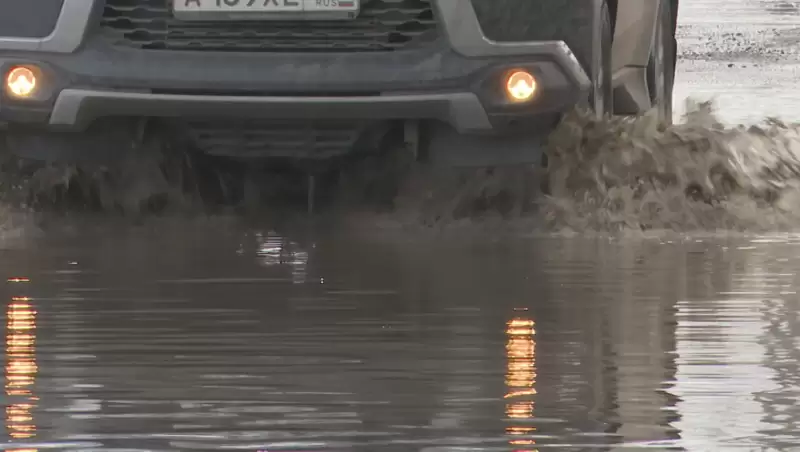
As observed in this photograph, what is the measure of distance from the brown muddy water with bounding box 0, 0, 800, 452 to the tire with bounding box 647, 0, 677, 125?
1.98 ft

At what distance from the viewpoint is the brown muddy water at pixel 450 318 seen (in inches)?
160

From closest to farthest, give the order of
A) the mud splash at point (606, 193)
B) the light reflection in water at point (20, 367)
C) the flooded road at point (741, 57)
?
the light reflection in water at point (20, 367) < the mud splash at point (606, 193) < the flooded road at point (741, 57)

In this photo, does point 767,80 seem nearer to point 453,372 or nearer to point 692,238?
point 692,238

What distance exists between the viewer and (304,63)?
7301mm

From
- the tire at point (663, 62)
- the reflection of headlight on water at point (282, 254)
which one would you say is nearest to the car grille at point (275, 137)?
the reflection of headlight on water at point (282, 254)

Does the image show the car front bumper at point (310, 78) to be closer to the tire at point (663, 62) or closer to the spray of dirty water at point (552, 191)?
the spray of dirty water at point (552, 191)

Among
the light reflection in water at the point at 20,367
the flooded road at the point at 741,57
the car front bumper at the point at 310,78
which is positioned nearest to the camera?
the light reflection in water at the point at 20,367

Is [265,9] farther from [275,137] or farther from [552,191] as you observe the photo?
[552,191]

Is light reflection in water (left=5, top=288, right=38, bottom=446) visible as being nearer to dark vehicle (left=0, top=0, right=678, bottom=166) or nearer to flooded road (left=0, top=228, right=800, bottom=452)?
flooded road (left=0, top=228, right=800, bottom=452)

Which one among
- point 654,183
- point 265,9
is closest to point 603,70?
point 654,183

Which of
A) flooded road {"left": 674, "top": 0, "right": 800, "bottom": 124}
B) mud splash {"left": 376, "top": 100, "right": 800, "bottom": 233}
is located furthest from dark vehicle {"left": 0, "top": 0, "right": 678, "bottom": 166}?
flooded road {"left": 674, "top": 0, "right": 800, "bottom": 124}

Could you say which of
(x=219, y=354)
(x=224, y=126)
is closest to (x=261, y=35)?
(x=224, y=126)

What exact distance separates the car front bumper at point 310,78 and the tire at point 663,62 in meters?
2.46

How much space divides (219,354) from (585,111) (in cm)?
326
